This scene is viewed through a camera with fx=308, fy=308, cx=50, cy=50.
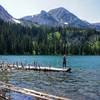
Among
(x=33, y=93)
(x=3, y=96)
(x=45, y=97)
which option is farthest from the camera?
(x=3, y=96)

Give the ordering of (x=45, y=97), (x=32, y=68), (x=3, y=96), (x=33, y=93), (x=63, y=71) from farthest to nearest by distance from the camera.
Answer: (x=32, y=68), (x=63, y=71), (x=3, y=96), (x=33, y=93), (x=45, y=97)

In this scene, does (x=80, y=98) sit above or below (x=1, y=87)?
below

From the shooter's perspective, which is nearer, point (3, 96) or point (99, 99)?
point (3, 96)

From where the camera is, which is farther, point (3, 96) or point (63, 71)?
point (63, 71)

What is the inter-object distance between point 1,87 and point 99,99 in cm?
1442

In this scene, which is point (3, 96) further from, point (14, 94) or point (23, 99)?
point (14, 94)

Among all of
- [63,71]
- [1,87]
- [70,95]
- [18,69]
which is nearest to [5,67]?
[18,69]

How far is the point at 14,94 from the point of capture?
38.3m

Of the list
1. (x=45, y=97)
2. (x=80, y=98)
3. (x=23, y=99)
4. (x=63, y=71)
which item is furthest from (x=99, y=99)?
(x=63, y=71)

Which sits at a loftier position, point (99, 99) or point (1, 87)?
point (1, 87)

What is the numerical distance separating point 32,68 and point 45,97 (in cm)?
6590

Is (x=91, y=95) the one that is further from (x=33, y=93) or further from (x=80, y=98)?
(x=33, y=93)

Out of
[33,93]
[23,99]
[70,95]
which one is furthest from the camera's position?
[70,95]

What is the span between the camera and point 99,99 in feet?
127
